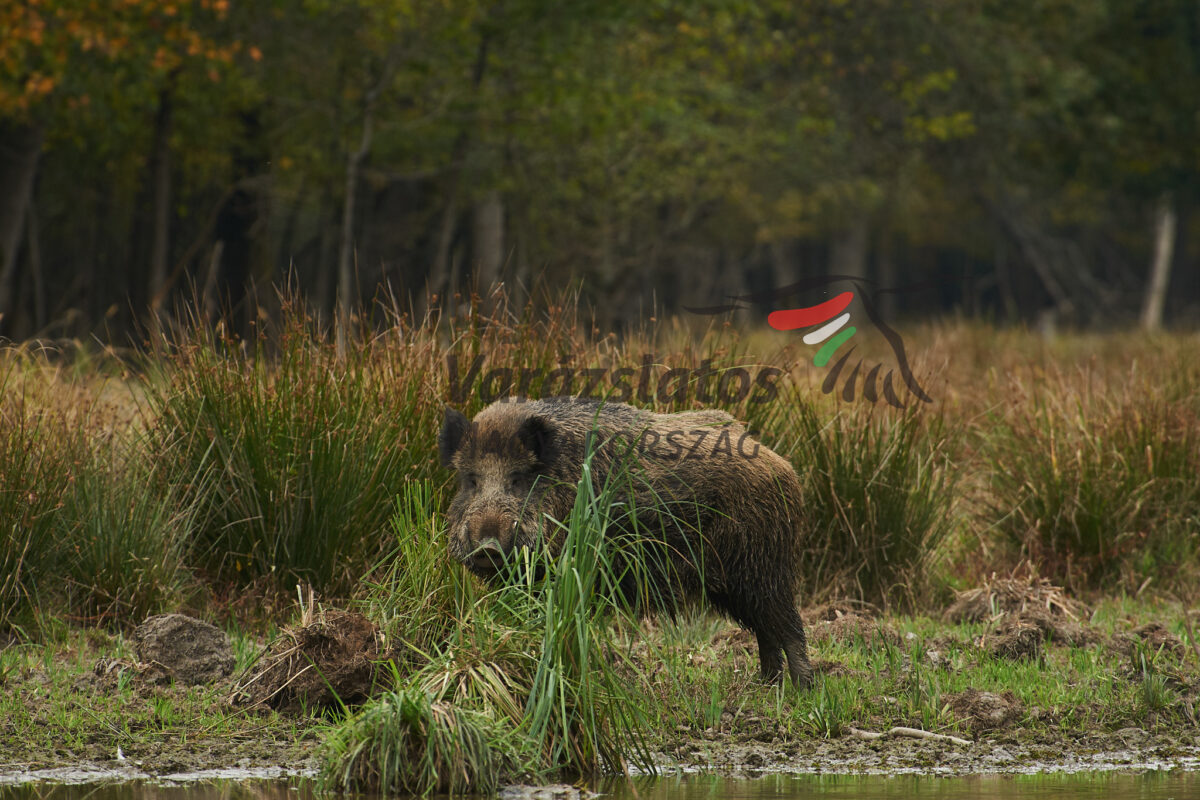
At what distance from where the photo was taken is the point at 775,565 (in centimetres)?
578

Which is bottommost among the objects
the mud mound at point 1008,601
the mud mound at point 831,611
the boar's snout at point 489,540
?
the mud mound at point 831,611

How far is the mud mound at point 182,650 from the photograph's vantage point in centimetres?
576

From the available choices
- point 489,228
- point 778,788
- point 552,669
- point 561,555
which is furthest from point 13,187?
point 778,788

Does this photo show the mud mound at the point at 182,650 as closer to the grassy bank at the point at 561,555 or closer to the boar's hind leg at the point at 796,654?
the grassy bank at the point at 561,555

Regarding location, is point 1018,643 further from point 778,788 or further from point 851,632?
point 778,788

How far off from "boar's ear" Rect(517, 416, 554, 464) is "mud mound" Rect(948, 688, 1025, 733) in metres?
1.85

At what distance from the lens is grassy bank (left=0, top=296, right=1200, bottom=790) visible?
469 centimetres

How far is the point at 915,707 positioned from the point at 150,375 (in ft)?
14.7

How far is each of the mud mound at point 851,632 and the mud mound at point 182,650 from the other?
2.66 meters

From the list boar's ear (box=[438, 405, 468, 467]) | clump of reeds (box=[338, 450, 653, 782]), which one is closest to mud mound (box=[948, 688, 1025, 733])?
clump of reeds (box=[338, 450, 653, 782])

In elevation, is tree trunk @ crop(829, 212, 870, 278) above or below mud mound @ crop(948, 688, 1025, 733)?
below

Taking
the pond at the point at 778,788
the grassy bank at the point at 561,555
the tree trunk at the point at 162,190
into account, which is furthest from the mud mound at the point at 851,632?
the tree trunk at the point at 162,190

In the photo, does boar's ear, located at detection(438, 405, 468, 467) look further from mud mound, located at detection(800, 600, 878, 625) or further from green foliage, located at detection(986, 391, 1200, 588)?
green foliage, located at detection(986, 391, 1200, 588)

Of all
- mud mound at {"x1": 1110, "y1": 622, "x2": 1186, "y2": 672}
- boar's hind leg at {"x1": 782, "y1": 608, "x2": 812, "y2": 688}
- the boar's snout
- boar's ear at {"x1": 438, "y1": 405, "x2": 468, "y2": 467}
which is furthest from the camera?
mud mound at {"x1": 1110, "y1": 622, "x2": 1186, "y2": 672}
